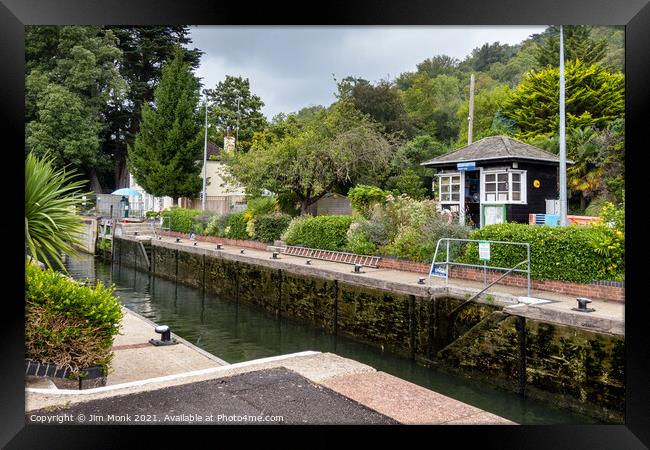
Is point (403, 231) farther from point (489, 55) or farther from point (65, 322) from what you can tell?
point (489, 55)

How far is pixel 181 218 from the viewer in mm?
23812

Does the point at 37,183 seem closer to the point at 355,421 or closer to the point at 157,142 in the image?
the point at 355,421

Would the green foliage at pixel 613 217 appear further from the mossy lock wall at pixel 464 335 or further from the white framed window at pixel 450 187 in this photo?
the white framed window at pixel 450 187

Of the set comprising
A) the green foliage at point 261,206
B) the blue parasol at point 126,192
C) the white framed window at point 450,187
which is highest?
the blue parasol at point 126,192

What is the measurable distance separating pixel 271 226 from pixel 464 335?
11202 mm

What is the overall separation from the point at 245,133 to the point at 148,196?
8202 mm

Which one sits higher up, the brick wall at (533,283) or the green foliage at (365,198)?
the green foliage at (365,198)

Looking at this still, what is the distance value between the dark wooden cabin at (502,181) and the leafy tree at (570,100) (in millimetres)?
3725

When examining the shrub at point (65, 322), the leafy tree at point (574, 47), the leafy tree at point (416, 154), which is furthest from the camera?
the leafy tree at point (416, 154)

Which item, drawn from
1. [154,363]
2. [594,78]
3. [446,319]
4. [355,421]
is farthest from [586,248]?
[594,78]

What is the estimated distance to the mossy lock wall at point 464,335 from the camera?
6184mm

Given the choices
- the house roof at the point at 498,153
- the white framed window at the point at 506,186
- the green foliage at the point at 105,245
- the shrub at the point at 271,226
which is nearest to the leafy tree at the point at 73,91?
the shrub at the point at 271,226

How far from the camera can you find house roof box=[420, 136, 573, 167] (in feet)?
47.4
